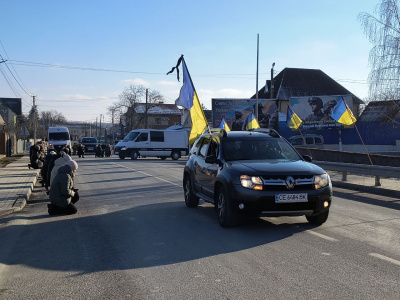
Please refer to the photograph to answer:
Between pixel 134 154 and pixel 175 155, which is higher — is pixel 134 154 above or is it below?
above

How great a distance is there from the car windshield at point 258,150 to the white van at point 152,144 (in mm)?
28244

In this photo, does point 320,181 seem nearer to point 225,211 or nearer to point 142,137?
point 225,211

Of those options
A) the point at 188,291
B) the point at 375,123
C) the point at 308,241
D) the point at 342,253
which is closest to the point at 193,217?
the point at 308,241

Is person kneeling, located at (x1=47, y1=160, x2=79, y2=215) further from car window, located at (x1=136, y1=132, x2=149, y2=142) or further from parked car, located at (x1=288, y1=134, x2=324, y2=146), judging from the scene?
parked car, located at (x1=288, y1=134, x2=324, y2=146)

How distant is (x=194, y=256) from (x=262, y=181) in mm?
1861

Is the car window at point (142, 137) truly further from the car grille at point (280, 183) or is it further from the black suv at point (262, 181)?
the car grille at point (280, 183)

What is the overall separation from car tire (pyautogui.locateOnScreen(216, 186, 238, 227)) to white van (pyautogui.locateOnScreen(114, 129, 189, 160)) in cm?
2888

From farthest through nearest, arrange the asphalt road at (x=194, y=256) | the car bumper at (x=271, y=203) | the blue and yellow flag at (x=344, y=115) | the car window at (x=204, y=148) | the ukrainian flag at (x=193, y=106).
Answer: the blue and yellow flag at (x=344, y=115) < the ukrainian flag at (x=193, y=106) < the car window at (x=204, y=148) < the car bumper at (x=271, y=203) < the asphalt road at (x=194, y=256)

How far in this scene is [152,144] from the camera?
37.0 meters

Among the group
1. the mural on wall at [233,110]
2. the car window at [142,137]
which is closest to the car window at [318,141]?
the mural on wall at [233,110]

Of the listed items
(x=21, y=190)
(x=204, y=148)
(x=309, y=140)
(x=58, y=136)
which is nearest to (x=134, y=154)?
(x=58, y=136)

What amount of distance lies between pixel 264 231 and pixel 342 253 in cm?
173

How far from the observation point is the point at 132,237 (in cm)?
730

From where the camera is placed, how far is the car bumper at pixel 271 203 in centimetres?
710
